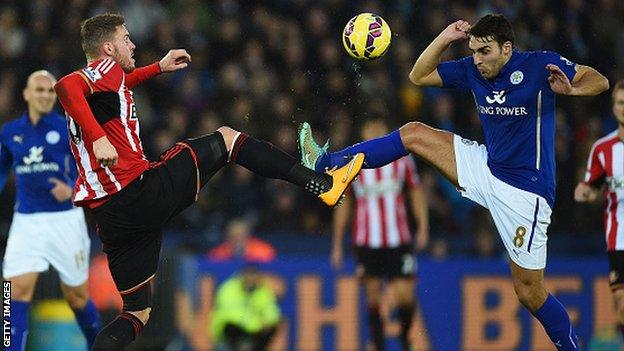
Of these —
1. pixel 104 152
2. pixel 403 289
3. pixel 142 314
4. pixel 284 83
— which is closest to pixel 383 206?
pixel 403 289

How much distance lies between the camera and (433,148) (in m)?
7.34

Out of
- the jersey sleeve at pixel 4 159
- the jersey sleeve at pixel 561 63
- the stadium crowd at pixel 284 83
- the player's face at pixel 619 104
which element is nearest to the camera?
the jersey sleeve at pixel 561 63

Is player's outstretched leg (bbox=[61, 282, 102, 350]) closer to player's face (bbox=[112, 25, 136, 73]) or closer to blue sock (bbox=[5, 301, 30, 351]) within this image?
blue sock (bbox=[5, 301, 30, 351])

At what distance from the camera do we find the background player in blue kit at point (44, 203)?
8.56 m

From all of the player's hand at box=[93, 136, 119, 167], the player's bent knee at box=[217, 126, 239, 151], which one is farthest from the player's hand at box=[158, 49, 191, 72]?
the player's hand at box=[93, 136, 119, 167]

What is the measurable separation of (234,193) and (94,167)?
5.96 meters

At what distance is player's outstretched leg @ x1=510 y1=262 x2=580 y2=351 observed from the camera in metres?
7.25

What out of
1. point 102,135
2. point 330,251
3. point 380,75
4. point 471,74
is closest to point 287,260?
point 330,251

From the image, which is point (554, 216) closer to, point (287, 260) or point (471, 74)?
point (287, 260)

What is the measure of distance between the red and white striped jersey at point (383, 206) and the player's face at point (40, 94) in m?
3.44

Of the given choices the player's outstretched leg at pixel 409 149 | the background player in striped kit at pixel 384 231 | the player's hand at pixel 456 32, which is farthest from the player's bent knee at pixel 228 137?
the background player in striped kit at pixel 384 231

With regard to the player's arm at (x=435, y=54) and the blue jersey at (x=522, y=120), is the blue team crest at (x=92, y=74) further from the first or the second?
the blue jersey at (x=522, y=120)

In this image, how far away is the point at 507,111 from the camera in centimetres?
720

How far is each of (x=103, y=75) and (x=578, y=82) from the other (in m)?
2.93
